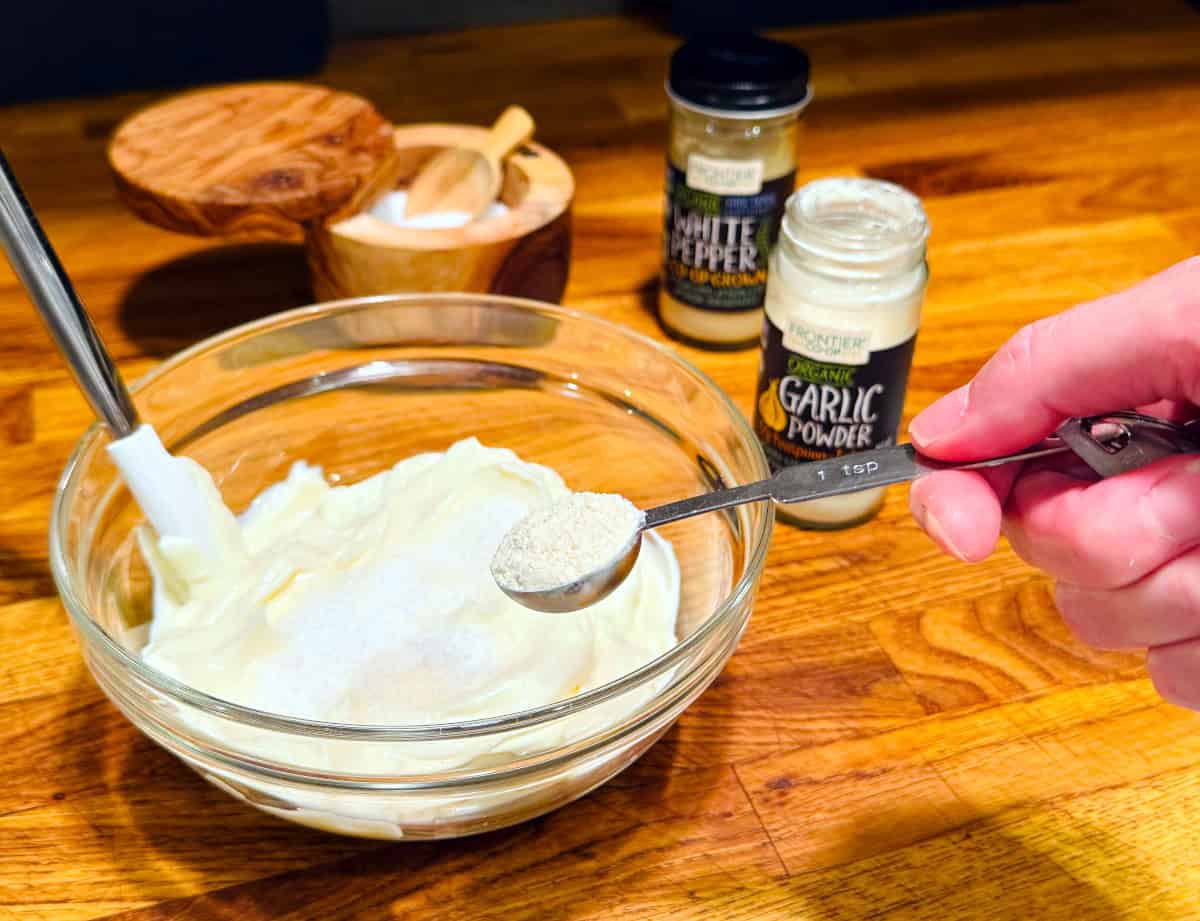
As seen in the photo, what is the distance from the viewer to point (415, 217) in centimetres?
104

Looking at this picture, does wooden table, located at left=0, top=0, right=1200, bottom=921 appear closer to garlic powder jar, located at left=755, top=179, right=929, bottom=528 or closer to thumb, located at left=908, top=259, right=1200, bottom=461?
garlic powder jar, located at left=755, top=179, right=929, bottom=528

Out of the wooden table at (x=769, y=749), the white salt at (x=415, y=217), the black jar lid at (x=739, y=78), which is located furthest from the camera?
the white salt at (x=415, y=217)

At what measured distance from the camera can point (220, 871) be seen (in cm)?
64

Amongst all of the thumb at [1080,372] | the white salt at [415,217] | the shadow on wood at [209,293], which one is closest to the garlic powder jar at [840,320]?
the thumb at [1080,372]

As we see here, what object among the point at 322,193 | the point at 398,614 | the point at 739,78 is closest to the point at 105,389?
the point at 398,614

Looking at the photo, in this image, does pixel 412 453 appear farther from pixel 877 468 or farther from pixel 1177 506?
pixel 1177 506

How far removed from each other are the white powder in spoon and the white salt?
462 millimetres

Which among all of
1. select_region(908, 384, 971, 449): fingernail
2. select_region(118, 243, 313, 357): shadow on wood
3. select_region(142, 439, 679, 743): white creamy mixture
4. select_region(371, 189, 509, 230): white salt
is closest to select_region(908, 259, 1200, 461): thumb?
select_region(908, 384, 971, 449): fingernail

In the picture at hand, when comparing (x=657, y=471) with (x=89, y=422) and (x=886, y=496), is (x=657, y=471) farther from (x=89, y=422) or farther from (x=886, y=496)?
(x=89, y=422)

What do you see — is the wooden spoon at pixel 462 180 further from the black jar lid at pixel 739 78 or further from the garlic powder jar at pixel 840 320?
the garlic powder jar at pixel 840 320

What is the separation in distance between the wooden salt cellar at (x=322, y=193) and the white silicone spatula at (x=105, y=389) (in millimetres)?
274

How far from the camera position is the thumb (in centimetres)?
55

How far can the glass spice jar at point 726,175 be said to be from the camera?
0.92 m

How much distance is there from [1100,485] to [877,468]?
0.35 feet
